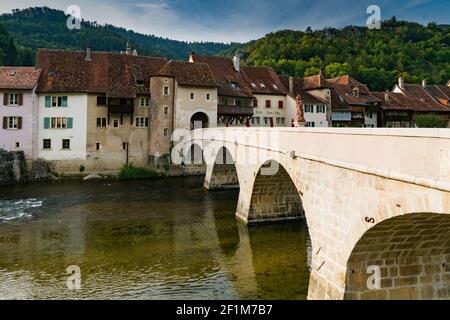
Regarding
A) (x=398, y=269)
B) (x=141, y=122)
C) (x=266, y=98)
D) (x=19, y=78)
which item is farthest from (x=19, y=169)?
(x=398, y=269)

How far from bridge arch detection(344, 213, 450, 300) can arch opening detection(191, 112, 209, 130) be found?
109 ft

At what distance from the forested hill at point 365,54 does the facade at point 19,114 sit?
154 ft

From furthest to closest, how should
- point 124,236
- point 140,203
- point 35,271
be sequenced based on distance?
point 140,203 < point 124,236 < point 35,271

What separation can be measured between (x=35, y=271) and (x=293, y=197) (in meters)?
12.7

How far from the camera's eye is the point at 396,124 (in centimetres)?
5216

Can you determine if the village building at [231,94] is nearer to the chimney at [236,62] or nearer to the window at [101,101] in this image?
the chimney at [236,62]

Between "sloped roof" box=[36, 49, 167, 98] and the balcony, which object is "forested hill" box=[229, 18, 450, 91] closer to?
the balcony

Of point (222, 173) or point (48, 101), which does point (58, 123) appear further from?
point (222, 173)

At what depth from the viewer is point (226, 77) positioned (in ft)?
149

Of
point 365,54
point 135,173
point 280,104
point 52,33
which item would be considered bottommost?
point 135,173

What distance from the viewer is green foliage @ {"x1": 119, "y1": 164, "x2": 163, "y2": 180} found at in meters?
38.3

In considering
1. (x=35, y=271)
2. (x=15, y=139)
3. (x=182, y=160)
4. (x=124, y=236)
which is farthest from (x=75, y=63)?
(x=35, y=271)

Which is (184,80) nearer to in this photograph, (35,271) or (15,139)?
(15,139)

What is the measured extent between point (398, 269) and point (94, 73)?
36470mm
